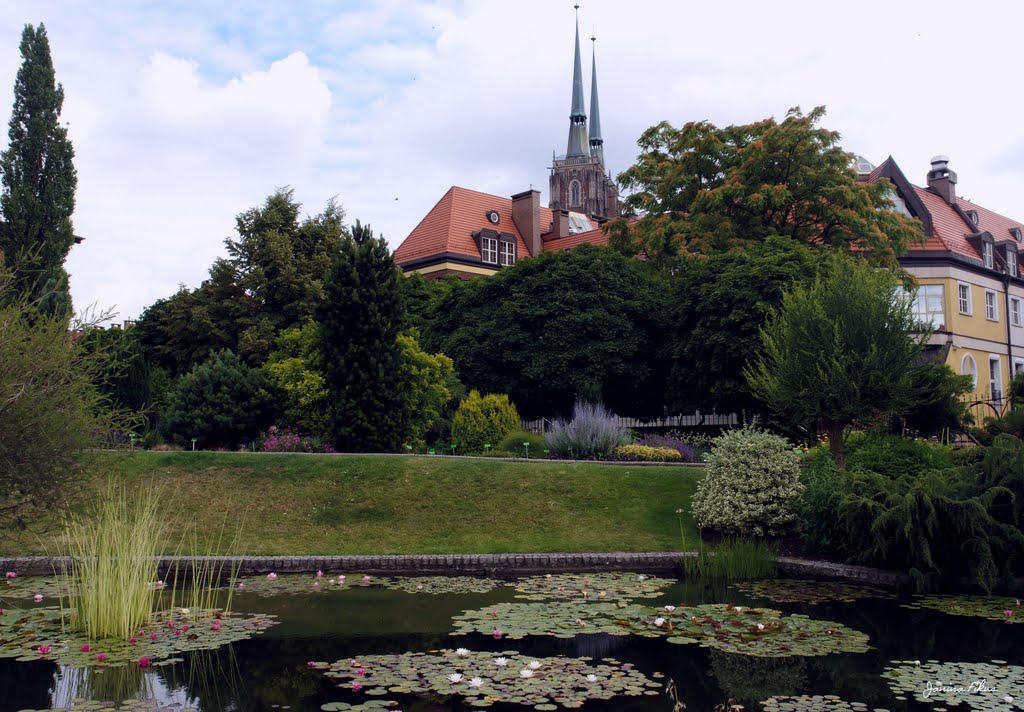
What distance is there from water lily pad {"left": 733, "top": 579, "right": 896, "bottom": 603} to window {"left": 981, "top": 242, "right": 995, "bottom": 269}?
38028 mm

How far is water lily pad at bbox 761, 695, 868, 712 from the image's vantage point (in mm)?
5711

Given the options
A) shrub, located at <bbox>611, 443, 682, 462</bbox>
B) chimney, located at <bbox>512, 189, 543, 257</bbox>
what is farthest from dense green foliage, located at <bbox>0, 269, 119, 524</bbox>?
chimney, located at <bbox>512, 189, 543, 257</bbox>

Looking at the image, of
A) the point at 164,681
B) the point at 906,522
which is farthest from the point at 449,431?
the point at 164,681

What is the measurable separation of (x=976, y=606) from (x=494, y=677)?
20.4 ft

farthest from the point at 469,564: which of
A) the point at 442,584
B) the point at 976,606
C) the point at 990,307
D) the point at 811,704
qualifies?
the point at 990,307

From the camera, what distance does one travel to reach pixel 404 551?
1298 centimetres

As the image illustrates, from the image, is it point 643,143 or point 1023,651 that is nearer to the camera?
point 1023,651

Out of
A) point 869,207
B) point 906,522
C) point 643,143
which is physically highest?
point 643,143

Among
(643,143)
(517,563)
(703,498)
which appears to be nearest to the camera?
(517,563)

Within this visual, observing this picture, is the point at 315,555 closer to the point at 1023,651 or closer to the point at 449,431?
the point at 1023,651

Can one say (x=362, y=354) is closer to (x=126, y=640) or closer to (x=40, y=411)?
(x=40, y=411)

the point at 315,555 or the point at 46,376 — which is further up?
the point at 46,376

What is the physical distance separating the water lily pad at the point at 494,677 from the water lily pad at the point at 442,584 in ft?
11.1

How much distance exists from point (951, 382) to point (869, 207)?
9626mm
